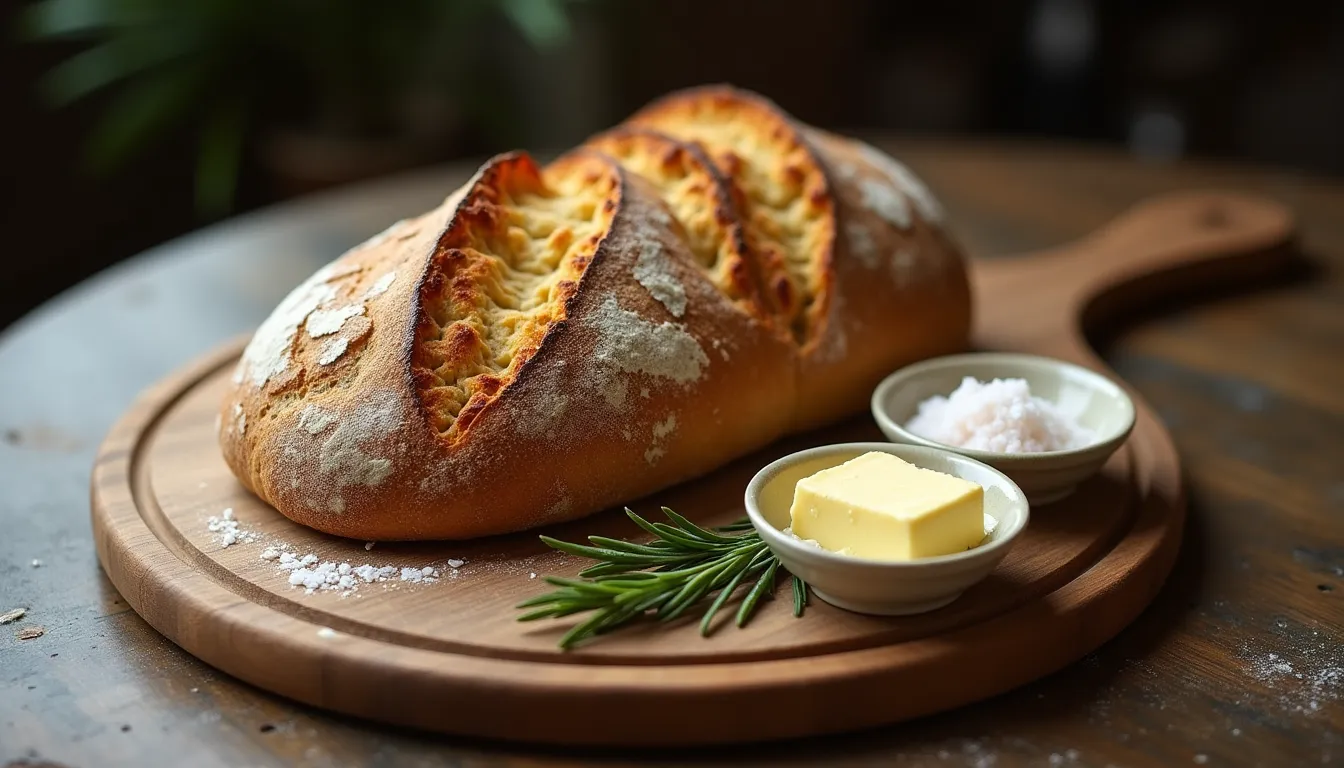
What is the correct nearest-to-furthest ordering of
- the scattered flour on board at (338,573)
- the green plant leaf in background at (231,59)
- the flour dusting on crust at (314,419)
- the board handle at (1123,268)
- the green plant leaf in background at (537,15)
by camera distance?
the scattered flour on board at (338,573) < the flour dusting on crust at (314,419) < the board handle at (1123,268) < the green plant leaf in background at (537,15) < the green plant leaf in background at (231,59)

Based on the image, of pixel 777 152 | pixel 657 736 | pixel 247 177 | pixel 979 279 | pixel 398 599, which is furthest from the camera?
pixel 247 177

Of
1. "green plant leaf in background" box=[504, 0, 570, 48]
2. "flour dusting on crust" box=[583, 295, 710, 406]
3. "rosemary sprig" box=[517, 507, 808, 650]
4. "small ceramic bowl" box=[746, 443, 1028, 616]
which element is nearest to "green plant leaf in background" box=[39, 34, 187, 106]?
"green plant leaf in background" box=[504, 0, 570, 48]

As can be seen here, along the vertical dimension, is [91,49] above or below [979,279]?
above

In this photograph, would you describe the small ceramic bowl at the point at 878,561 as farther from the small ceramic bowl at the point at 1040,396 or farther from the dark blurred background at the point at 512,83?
the dark blurred background at the point at 512,83

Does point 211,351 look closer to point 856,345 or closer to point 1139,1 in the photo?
point 856,345

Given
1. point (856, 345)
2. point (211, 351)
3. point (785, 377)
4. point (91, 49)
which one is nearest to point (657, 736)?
point (785, 377)

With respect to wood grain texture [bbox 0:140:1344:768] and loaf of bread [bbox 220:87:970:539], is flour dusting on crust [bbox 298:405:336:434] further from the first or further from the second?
wood grain texture [bbox 0:140:1344:768]

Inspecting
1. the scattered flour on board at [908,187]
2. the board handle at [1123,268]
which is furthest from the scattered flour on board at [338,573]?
the board handle at [1123,268]
